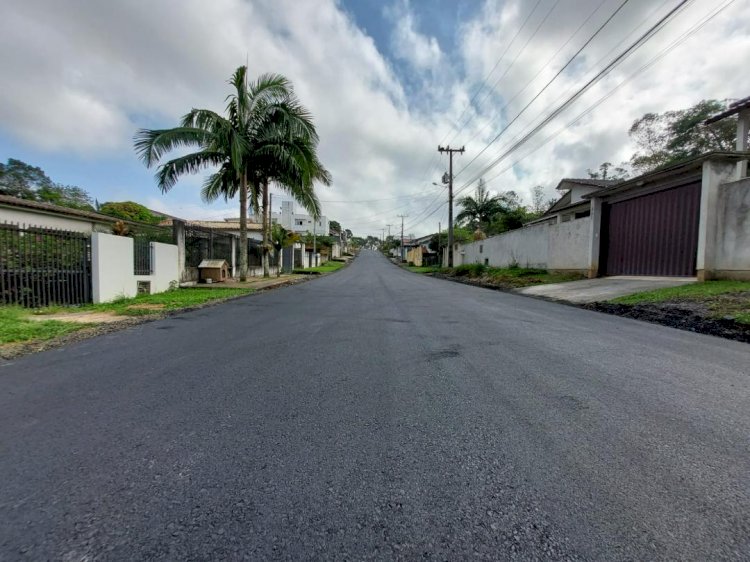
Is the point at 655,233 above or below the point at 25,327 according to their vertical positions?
above

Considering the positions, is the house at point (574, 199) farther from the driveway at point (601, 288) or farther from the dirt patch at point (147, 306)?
the dirt patch at point (147, 306)

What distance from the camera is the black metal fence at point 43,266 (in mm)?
7570

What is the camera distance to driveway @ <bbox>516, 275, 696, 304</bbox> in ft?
32.2


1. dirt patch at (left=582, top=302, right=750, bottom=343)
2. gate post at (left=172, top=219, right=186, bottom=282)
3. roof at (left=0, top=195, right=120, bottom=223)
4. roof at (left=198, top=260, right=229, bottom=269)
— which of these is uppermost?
roof at (left=0, top=195, right=120, bottom=223)

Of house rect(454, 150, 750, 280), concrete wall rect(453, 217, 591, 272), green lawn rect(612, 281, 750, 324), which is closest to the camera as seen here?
green lawn rect(612, 281, 750, 324)

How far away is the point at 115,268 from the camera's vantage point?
9.52m

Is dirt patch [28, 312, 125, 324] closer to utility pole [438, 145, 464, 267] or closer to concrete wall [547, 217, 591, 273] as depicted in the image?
concrete wall [547, 217, 591, 273]

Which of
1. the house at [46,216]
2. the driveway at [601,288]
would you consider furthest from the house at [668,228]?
the house at [46,216]

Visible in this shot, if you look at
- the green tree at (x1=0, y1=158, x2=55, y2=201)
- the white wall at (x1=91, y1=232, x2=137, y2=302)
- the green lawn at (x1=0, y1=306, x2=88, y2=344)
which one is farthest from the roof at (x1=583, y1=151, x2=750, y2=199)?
the green tree at (x1=0, y1=158, x2=55, y2=201)

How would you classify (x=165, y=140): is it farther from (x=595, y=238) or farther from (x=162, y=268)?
(x=595, y=238)

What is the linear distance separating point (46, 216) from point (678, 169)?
2317cm

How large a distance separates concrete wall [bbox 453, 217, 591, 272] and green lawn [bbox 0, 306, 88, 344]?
627 inches

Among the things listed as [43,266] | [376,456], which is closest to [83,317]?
[43,266]

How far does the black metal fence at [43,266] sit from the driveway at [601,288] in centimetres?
1272
